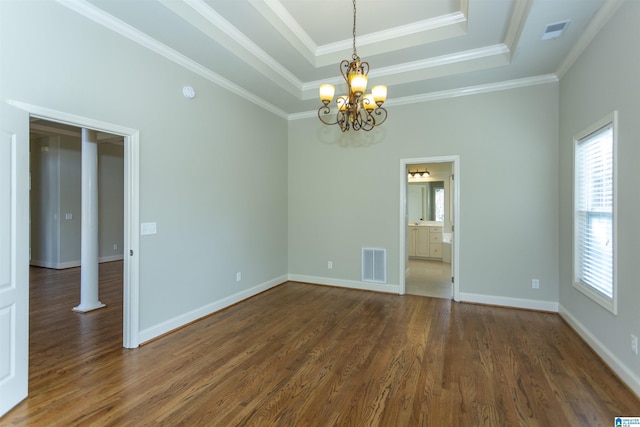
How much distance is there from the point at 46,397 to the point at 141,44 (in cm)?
322

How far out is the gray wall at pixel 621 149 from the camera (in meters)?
2.38

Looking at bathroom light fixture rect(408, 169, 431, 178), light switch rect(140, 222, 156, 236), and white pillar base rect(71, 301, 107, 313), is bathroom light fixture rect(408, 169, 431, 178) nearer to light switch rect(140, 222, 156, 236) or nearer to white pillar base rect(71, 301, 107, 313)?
light switch rect(140, 222, 156, 236)

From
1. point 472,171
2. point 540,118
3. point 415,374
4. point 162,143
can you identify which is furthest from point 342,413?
point 540,118

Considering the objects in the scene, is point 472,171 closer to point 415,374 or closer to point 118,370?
point 415,374

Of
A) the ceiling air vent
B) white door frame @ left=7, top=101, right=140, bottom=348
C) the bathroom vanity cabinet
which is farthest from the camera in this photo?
the bathroom vanity cabinet

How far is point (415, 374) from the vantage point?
265 cm

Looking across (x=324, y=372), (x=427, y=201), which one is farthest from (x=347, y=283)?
(x=427, y=201)

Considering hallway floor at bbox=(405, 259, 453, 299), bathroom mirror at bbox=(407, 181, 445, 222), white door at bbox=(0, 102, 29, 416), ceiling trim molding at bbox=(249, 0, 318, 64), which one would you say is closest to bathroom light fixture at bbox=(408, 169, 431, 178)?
bathroom mirror at bbox=(407, 181, 445, 222)

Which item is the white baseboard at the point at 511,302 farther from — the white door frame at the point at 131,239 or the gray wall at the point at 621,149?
the white door frame at the point at 131,239

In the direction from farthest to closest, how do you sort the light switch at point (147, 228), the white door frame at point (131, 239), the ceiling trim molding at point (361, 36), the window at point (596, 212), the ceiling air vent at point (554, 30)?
the ceiling trim molding at point (361, 36) → the light switch at point (147, 228) → the white door frame at point (131, 239) → the ceiling air vent at point (554, 30) → the window at point (596, 212)

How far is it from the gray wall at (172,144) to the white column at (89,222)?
1.56m

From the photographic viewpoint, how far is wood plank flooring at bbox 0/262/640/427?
2.13 m

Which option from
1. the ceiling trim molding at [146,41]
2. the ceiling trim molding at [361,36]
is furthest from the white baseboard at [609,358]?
the ceiling trim molding at [146,41]

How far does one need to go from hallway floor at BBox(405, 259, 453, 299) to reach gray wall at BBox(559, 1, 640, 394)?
6.66 ft
